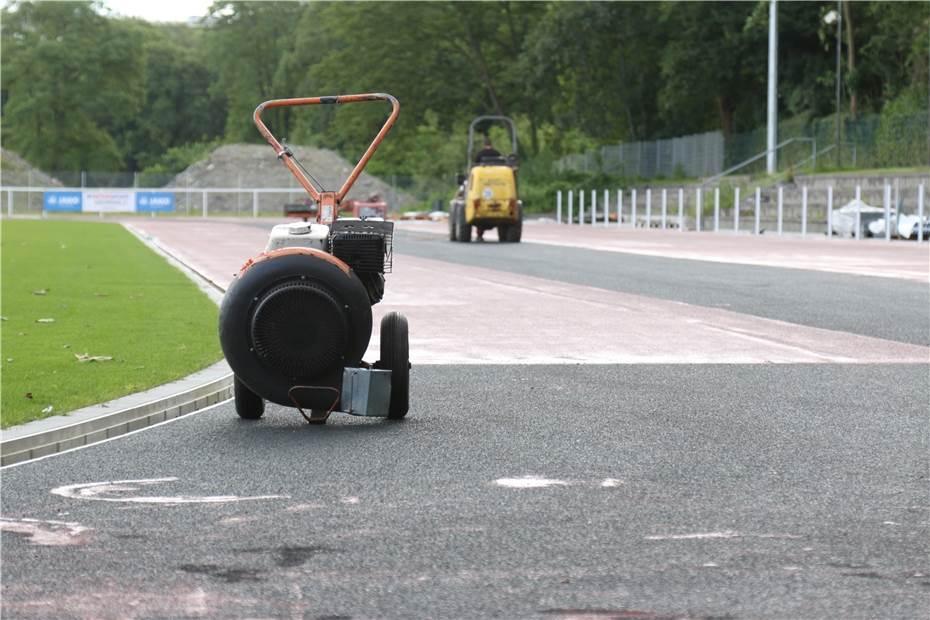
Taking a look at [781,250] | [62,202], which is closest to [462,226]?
[781,250]

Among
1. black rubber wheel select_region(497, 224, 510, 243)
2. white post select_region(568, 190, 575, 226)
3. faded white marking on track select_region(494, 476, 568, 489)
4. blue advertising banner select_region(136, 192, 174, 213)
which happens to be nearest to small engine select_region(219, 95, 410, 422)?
faded white marking on track select_region(494, 476, 568, 489)

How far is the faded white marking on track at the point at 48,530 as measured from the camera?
6.00m

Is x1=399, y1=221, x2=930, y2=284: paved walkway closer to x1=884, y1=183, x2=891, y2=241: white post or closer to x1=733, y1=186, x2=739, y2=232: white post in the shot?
x1=884, y1=183, x2=891, y2=241: white post

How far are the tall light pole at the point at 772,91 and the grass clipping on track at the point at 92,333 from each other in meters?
33.9

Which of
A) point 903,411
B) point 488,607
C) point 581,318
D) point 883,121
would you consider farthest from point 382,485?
point 883,121

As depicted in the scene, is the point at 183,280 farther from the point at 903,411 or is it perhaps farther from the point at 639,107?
the point at 639,107

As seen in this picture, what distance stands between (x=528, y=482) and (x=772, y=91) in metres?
50.8

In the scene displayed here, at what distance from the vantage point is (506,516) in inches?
252

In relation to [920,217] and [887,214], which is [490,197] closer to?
[887,214]

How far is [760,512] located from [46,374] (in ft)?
19.3

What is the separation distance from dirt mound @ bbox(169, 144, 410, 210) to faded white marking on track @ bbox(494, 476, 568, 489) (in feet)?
288

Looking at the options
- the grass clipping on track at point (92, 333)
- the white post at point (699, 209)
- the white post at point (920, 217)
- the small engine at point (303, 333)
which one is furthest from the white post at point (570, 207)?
the small engine at point (303, 333)

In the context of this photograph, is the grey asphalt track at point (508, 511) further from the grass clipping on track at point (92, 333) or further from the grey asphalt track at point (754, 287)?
the grey asphalt track at point (754, 287)

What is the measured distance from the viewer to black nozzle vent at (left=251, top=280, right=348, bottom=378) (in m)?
8.59
